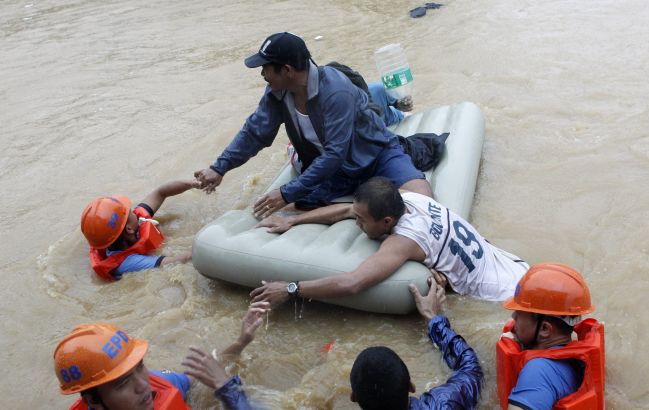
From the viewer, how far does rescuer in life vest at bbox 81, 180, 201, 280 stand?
377cm

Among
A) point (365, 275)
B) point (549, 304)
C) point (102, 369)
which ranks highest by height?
point (102, 369)

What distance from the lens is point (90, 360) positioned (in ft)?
6.75

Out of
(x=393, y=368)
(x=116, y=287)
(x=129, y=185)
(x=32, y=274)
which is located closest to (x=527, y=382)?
(x=393, y=368)

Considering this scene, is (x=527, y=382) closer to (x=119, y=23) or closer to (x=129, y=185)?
(x=129, y=185)

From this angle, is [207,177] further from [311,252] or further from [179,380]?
[179,380]

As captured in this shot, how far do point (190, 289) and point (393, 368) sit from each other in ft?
6.15

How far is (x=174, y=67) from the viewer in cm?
807

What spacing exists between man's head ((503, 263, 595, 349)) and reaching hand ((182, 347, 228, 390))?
1151 millimetres

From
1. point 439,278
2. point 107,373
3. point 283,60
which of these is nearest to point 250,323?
point 107,373

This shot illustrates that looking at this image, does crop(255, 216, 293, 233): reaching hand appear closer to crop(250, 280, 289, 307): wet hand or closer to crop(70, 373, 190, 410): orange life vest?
crop(250, 280, 289, 307): wet hand

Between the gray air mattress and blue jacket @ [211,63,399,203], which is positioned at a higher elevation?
blue jacket @ [211,63,399,203]

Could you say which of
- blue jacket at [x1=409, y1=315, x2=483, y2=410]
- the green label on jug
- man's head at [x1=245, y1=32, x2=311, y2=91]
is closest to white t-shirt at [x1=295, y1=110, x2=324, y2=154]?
man's head at [x1=245, y1=32, x2=311, y2=91]

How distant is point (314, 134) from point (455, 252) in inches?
43.7

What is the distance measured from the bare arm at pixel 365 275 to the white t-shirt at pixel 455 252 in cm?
5
